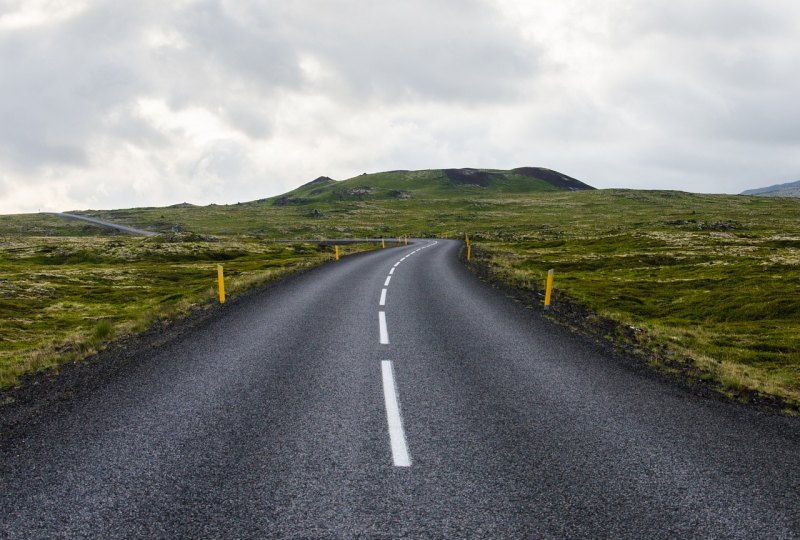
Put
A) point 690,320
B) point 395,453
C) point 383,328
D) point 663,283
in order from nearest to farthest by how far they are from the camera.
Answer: point 395,453
point 383,328
point 690,320
point 663,283

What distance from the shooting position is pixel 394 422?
600cm

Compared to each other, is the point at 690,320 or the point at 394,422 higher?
the point at 394,422

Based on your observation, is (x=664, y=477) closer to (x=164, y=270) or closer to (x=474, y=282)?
(x=474, y=282)

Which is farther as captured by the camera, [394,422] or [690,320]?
[690,320]

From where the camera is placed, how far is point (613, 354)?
9.84 m

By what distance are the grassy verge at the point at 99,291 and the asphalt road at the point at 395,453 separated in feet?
14.4

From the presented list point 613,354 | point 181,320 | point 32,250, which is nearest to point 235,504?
point 613,354

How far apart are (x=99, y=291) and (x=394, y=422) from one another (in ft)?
95.0

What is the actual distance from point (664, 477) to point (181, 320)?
A: 12.8 meters

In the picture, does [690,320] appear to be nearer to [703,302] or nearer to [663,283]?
[703,302]

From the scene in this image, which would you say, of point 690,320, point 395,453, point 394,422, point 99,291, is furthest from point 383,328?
point 99,291

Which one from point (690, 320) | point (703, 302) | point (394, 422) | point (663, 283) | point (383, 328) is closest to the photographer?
point (394, 422)

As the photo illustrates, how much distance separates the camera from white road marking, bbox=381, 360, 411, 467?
507 cm

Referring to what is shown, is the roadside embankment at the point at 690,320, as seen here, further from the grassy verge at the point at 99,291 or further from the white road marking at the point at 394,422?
the grassy verge at the point at 99,291
